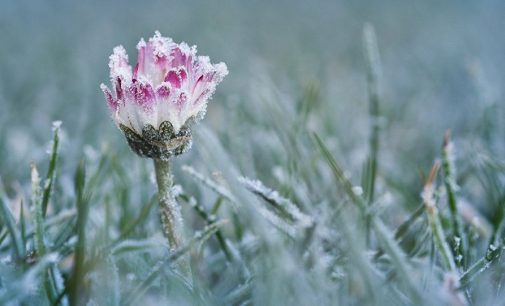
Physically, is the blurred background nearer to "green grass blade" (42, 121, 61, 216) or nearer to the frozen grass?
the frozen grass

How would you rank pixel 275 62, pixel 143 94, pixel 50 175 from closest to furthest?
pixel 143 94 < pixel 50 175 < pixel 275 62

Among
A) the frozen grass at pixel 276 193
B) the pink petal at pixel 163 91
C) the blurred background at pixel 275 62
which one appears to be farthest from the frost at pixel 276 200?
the blurred background at pixel 275 62

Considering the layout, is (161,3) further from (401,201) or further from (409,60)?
(401,201)

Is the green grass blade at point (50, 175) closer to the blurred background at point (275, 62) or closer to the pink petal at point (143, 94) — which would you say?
the pink petal at point (143, 94)

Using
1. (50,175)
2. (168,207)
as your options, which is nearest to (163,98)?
(168,207)

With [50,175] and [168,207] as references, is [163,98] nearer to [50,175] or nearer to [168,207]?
[168,207]

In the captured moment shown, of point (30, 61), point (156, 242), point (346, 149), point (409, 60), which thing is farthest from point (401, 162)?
point (30, 61)
